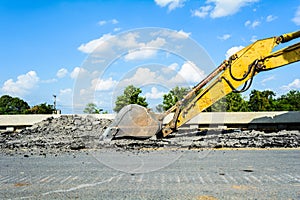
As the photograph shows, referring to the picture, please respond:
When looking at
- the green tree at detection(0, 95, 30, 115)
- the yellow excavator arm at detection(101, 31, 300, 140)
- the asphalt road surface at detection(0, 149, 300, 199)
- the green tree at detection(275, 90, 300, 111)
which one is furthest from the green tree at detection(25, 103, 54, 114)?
the asphalt road surface at detection(0, 149, 300, 199)

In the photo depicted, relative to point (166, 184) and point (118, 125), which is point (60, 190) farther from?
point (118, 125)

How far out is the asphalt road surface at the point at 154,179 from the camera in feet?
13.6

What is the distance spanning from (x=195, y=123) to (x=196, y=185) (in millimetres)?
18053

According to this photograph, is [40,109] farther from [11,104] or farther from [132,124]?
[132,124]

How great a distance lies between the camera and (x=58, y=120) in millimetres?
20875

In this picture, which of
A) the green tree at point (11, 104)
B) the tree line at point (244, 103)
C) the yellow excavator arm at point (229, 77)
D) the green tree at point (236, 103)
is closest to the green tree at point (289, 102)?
the tree line at point (244, 103)

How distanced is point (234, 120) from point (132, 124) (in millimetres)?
13495

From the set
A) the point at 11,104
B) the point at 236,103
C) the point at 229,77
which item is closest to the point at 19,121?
the point at 229,77

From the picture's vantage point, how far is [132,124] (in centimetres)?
1214

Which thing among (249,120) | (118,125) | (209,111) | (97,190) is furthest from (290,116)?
(97,190)

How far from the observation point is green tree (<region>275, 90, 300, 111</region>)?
52.3 m

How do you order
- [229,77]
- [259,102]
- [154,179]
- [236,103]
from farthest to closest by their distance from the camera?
[259,102]
[236,103]
[229,77]
[154,179]

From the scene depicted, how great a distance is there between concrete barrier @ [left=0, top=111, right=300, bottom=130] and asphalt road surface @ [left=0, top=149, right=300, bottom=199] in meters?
15.2

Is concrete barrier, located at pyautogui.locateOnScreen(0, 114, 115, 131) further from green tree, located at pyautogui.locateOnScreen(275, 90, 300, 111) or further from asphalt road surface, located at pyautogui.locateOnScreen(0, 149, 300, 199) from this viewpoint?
green tree, located at pyautogui.locateOnScreen(275, 90, 300, 111)
